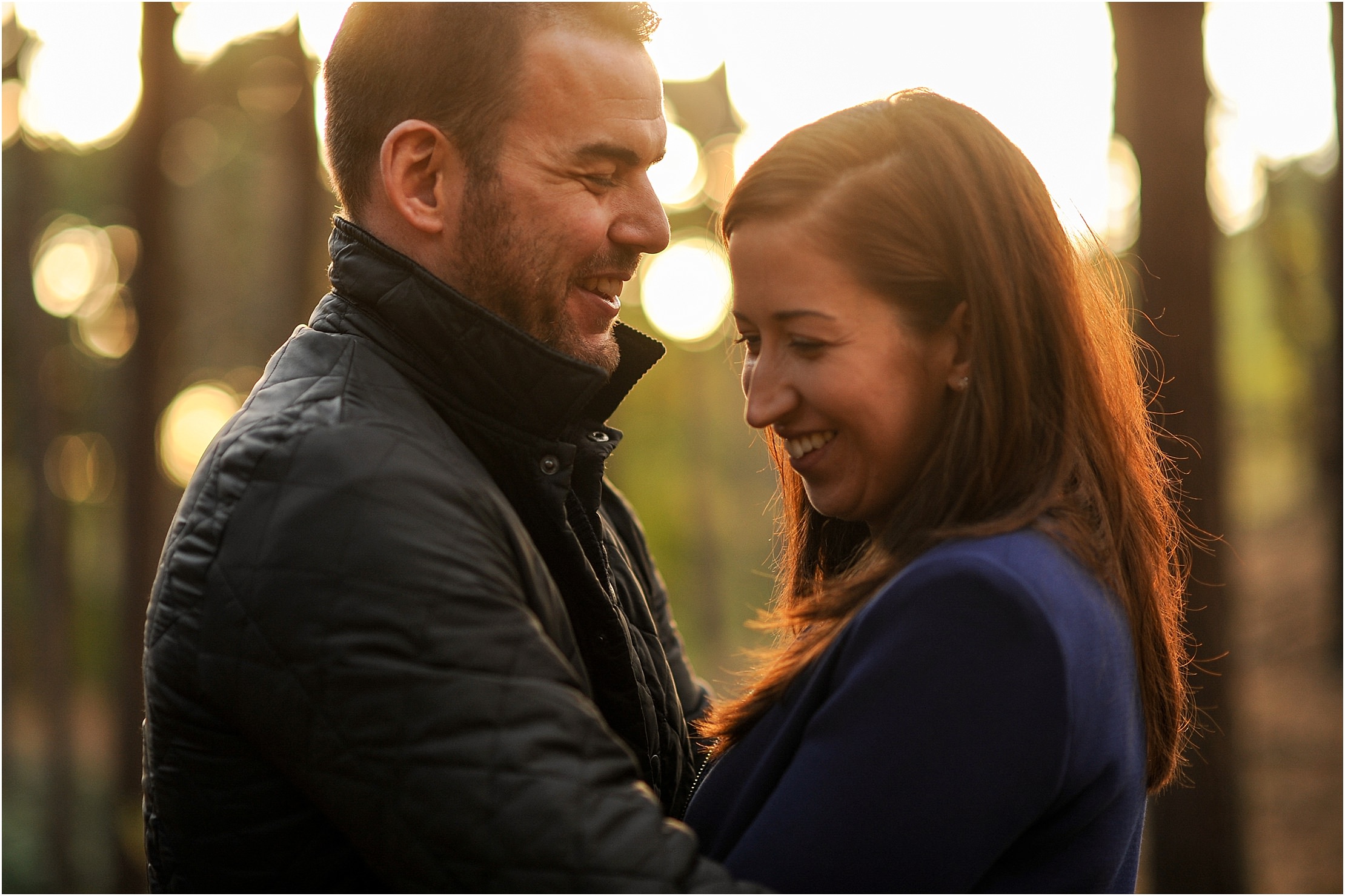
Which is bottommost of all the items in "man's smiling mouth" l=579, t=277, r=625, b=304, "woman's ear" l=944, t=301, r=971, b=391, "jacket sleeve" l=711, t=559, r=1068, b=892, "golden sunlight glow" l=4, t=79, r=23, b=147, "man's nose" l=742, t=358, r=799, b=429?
"jacket sleeve" l=711, t=559, r=1068, b=892

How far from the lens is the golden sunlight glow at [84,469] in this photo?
19.5 metres

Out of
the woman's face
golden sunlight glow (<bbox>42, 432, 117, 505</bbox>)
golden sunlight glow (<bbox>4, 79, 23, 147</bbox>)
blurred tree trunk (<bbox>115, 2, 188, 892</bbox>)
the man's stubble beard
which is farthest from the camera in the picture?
golden sunlight glow (<bbox>42, 432, 117, 505</bbox>)

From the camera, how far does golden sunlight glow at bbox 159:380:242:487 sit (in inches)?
831

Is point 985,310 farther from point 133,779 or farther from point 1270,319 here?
point 1270,319

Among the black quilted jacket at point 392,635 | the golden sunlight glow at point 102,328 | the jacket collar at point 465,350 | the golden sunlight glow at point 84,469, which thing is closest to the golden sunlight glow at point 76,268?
the golden sunlight glow at point 102,328

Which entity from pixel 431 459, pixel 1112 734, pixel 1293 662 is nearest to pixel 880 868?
pixel 1112 734

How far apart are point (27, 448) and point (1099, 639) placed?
735 inches

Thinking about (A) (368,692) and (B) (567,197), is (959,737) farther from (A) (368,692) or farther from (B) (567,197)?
(B) (567,197)

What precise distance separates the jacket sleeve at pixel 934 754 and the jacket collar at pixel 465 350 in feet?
2.71

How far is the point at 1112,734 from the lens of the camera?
1.86m

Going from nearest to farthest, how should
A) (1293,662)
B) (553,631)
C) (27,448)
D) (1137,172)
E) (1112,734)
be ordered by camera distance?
(1112,734) → (553,631) → (1137,172) → (27,448) → (1293,662)

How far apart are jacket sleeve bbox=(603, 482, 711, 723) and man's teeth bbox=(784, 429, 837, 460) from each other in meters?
0.73

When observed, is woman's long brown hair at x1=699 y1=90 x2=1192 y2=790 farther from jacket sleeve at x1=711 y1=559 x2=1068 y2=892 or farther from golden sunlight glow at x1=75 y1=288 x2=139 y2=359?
golden sunlight glow at x1=75 y1=288 x2=139 y2=359

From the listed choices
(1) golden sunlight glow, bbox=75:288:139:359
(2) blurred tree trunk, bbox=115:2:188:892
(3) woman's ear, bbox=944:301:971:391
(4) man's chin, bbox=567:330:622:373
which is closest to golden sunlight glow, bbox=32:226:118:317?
(1) golden sunlight glow, bbox=75:288:139:359
